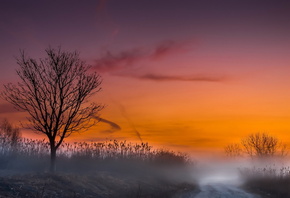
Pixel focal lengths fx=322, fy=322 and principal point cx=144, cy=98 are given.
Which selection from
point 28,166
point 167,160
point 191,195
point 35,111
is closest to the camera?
point 191,195

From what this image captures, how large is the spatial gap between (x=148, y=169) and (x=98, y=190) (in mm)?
13104

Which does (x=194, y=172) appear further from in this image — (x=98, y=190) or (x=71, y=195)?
(x=71, y=195)

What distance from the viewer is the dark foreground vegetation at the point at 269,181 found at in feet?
82.4

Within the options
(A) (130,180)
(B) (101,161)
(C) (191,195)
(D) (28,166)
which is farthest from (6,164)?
(C) (191,195)

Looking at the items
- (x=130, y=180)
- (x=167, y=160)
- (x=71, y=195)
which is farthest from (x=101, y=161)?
(x=71, y=195)

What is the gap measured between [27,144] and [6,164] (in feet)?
8.91

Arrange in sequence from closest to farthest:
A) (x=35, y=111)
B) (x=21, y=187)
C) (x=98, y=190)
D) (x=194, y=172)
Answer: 1. (x=21, y=187)
2. (x=98, y=190)
3. (x=35, y=111)
4. (x=194, y=172)

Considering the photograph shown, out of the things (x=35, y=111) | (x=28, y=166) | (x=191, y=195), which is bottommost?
(x=191, y=195)

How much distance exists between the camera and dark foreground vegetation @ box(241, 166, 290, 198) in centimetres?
2511

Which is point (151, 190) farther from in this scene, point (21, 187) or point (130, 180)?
point (21, 187)

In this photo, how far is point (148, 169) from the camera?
3316 cm

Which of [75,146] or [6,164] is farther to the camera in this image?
[75,146]

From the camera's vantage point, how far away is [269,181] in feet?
94.8

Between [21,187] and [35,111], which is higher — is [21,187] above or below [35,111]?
below
